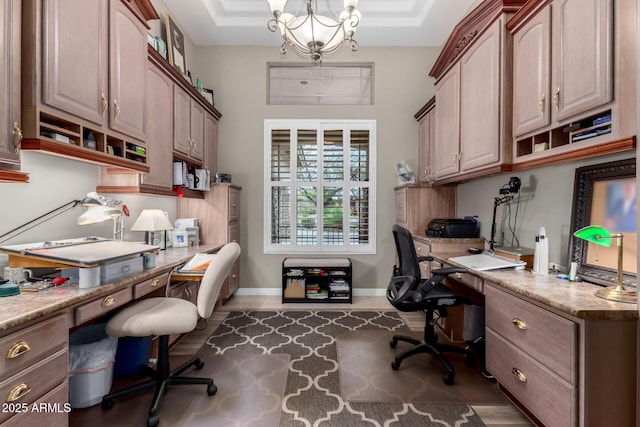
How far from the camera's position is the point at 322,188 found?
4016mm

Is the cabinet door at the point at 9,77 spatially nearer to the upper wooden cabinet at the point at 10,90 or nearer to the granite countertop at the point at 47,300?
the upper wooden cabinet at the point at 10,90

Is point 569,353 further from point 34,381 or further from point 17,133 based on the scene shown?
point 17,133

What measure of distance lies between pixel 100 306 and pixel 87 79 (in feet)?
4.21

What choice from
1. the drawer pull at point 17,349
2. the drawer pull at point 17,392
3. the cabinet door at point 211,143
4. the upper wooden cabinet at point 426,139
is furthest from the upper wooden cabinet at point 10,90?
the upper wooden cabinet at point 426,139

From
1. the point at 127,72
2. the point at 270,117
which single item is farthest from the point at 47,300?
the point at 270,117

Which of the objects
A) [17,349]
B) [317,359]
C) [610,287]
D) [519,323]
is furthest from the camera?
→ [317,359]

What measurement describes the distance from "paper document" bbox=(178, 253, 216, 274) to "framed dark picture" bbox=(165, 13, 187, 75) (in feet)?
6.24

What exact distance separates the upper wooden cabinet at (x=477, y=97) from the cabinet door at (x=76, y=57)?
2588 millimetres

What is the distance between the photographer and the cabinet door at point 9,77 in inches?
49.5

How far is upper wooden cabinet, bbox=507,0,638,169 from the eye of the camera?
127 centimetres

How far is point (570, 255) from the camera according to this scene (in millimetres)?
1775

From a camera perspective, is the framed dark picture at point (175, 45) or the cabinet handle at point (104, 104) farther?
the framed dark picture at point (175, 45)

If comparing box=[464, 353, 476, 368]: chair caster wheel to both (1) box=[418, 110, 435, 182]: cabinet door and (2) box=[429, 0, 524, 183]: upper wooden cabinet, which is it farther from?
(1) box=[418, 110, 435, 182]: cabinet door

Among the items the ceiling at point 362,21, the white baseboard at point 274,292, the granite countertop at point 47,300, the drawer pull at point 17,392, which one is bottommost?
the white baseboard at point 274,292
